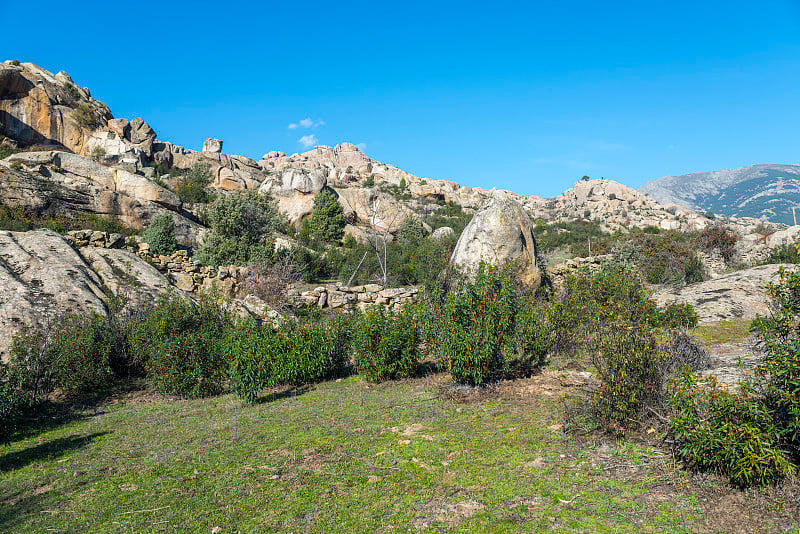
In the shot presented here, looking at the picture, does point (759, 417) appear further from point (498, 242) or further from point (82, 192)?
point (82, 192)

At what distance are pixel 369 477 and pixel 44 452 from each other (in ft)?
15.1

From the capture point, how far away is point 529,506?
393 centimetres

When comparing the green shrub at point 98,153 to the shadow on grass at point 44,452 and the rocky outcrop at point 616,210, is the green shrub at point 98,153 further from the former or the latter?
the rocky outcrop at point 616,210

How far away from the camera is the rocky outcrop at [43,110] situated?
38094mm

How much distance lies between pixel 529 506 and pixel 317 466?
237cm

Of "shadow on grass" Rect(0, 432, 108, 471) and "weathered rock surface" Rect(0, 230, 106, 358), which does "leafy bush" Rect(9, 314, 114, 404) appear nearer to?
"weathered rock surface" Rect(0, 230, 106, 358)

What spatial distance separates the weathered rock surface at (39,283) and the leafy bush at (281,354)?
4422 millimetres

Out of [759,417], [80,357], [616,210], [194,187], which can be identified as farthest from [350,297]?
[616,210]

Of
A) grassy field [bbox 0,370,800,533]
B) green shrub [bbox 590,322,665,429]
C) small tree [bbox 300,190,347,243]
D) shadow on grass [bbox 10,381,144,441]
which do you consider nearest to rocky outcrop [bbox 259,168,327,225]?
small tree [bbox 300,190,347,243]

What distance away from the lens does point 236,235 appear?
23.0 m

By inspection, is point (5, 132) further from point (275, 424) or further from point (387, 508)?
point (387, 508)

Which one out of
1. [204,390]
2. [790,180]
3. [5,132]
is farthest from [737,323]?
[790,180]

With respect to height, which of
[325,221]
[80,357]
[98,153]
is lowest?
[80,357]

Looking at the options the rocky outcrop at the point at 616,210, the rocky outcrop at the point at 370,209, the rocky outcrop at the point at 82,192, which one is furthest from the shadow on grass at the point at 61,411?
the rocky outcrop at the point at 616,210
